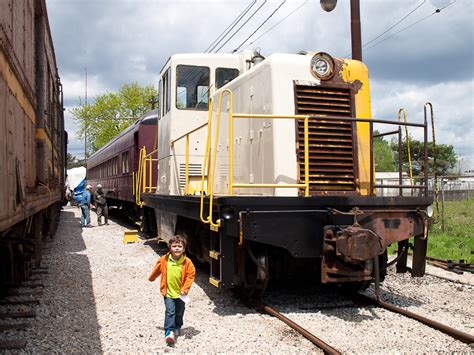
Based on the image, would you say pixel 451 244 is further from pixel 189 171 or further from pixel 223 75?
pixel 223 75

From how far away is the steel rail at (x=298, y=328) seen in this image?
3.96m

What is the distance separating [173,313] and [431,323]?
2.51m

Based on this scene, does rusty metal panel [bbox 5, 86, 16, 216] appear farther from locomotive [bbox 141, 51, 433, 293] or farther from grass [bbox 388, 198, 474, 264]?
grass [bbox 388, 198, 474, 264]

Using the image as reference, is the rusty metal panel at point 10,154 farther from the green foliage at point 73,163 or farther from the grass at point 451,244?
the green foliage at point 73,163

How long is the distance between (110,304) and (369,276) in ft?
9.97

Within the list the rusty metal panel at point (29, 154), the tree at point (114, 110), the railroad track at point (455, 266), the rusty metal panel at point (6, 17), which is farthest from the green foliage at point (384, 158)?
the rusty metal panel at point (6, 17)

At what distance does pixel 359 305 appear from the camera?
562cm

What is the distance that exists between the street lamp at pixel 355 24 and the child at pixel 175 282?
7.07 meters

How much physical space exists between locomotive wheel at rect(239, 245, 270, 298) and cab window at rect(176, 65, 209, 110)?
3604 millimetres

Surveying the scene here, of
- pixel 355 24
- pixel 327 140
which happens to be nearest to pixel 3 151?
Result: pixel 327 140

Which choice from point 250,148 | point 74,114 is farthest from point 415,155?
point 250,148

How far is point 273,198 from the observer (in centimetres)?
497

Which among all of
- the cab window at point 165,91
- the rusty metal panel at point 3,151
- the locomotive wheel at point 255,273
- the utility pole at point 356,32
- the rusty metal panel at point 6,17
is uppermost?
the utility pole at point 356,32

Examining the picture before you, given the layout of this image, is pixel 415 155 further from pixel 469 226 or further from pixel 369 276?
pixel 369 276
